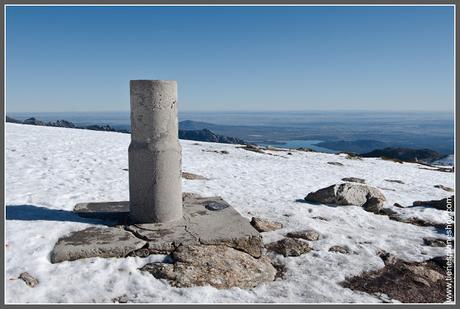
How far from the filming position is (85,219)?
8.58m

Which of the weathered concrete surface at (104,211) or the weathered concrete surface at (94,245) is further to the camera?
the weathered concrete surface at (104,211)

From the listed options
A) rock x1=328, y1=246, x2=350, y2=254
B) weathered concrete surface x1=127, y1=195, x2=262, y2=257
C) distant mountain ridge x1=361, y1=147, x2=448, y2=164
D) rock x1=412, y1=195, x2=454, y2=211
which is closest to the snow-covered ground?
rock x1=328, y1=246, x2=350, y2=254

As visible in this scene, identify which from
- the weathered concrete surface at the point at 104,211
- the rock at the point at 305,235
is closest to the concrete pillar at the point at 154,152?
the weathered concrete surface at the point at 104,211

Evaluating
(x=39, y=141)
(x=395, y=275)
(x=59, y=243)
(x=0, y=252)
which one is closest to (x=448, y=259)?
(x=395, y=275)

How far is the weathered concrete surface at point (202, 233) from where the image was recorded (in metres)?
7.37

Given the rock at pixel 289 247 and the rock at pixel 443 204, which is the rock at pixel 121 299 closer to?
the rock at pixel 289 247

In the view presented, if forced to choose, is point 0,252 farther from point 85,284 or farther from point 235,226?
point 235,226

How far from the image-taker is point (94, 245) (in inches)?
277

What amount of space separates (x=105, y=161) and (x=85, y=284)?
1162cm

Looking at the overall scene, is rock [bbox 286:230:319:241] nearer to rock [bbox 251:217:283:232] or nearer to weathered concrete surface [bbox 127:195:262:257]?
rock [bbox 251:217:283:232]

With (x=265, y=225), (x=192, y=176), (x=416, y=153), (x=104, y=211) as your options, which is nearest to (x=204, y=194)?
(x=192, y=176)

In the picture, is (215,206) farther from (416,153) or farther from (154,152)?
(416,153)

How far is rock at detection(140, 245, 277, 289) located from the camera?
20.7 feet

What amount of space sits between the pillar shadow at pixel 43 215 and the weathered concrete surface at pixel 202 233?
1.12 meters
